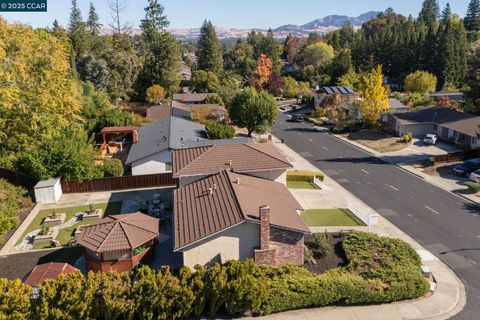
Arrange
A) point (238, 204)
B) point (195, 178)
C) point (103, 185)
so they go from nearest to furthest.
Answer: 1. point (238, 204)
2. point (195, 178)
3. point (103, 185)

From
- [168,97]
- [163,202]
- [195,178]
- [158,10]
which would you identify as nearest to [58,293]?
[195,178]

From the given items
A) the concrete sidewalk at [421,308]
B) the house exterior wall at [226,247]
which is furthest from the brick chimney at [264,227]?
the concrete sidewalk at [421,308]

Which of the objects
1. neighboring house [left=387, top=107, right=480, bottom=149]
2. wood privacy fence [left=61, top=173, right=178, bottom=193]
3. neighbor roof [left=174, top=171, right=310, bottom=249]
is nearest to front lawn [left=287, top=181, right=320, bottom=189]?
neighbor roof [left=174, top=171, right=310, bottom=249]

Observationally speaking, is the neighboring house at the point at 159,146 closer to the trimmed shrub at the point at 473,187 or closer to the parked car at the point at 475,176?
the trimmed shrub at the point at 473,187

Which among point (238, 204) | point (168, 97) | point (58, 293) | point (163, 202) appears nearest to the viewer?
point (58, 293)

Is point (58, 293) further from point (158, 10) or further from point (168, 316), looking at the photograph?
point (158, 10)

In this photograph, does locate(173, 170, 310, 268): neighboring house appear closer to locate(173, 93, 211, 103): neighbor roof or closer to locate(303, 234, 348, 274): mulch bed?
locate(303, 234, 348, 274): mulch bed
